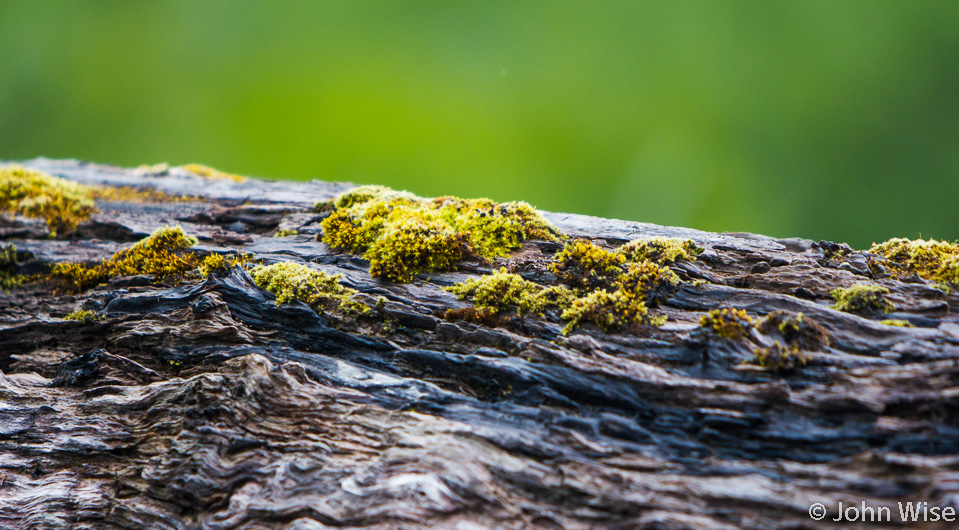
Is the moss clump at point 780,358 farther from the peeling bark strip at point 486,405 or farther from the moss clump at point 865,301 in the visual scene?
the moss clump at point 865,301

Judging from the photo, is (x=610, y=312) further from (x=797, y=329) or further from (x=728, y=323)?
(x=797, y=329)

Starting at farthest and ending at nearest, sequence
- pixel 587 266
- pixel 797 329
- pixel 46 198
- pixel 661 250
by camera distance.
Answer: pixel 46 198, pixel 661 250, pixel 587 266, pixel 797 329

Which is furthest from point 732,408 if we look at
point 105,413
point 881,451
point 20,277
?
point 20,277

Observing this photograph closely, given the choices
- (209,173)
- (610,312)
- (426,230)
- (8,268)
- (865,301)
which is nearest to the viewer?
(865,301)

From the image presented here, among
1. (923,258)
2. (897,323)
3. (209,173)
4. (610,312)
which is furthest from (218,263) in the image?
(923,258)

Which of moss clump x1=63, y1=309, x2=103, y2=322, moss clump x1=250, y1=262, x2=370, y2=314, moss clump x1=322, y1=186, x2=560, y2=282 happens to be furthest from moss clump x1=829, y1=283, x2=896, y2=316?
moss clump x1=63, y1=309, x2=103, y2=322

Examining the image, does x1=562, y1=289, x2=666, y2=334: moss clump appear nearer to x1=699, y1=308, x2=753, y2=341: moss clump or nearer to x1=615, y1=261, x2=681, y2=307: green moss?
x1=615, y1=261, x2=681, y2=307: green moss
